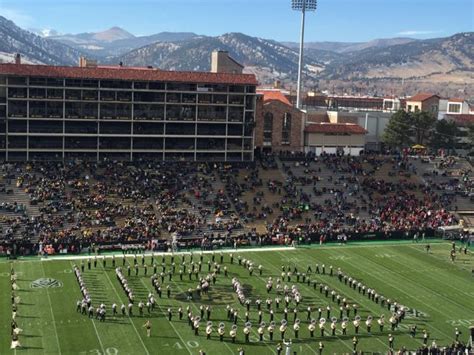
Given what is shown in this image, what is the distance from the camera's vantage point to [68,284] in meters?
34.1

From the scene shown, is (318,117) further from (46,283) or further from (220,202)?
(46,283)

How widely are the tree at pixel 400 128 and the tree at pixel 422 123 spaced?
71 centimetres

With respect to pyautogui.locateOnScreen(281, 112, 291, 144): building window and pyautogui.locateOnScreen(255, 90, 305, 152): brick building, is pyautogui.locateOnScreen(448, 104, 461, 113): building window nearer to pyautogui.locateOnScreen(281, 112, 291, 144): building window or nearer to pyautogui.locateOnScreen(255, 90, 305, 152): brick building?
pyautogui.locateOnScreen(255, 90, 305, 152): brick building

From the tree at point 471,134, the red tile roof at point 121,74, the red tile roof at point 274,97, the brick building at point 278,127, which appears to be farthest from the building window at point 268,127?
the tree at point 471,134

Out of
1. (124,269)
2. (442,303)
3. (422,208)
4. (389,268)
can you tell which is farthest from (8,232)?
(422,208)

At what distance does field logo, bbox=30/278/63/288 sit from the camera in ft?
110

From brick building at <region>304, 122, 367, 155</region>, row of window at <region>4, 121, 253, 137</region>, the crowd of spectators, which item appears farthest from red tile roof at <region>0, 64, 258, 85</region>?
brick building at <region>304, 122, 367, 155</region>

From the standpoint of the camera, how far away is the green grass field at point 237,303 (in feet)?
86.8

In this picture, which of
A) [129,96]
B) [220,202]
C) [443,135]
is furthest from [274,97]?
[220,202]

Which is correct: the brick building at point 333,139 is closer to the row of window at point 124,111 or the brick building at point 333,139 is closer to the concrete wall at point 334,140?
the concrete wall at point 334,140

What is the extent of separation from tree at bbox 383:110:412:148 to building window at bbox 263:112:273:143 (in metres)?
14.3

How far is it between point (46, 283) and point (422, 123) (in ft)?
156

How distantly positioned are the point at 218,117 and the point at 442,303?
3013 cm

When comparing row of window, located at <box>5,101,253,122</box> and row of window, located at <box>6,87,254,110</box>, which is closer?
row of window, located at <box>6,87,254,110</box>
